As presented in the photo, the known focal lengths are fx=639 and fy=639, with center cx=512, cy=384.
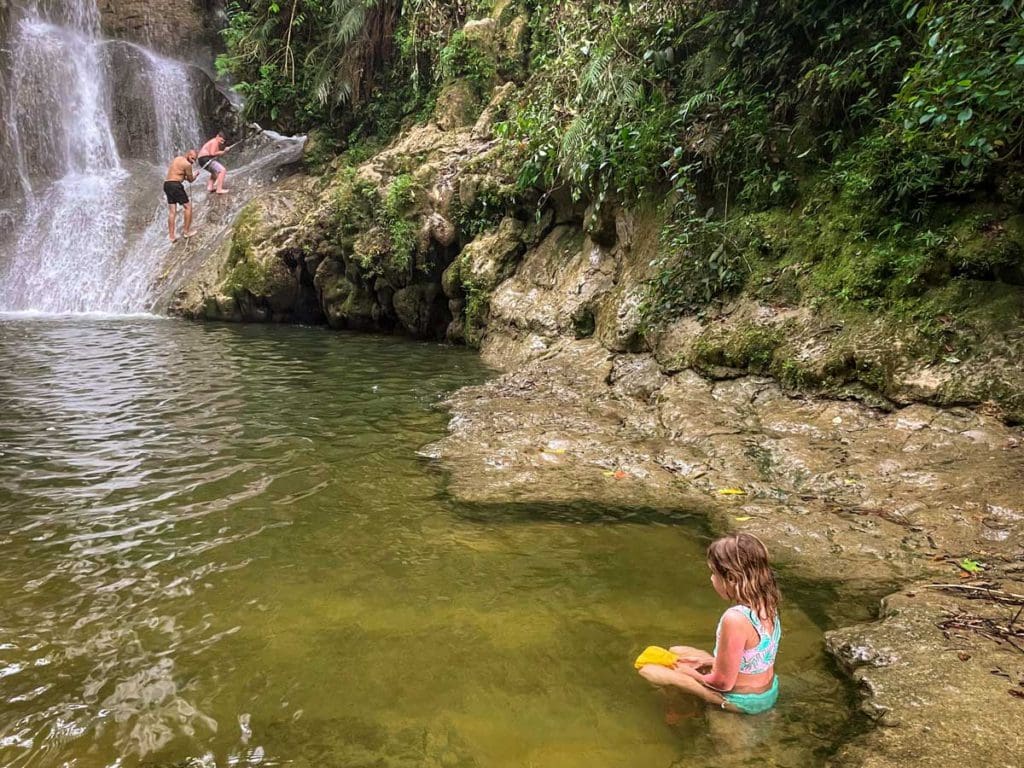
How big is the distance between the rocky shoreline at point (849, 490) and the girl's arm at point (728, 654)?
43 cm

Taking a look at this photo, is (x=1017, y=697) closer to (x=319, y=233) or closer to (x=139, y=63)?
(x=319, y=233)

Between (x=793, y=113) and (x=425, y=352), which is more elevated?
(x=793, y=113)

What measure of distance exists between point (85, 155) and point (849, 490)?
22.0 m

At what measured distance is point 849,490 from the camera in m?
4.18

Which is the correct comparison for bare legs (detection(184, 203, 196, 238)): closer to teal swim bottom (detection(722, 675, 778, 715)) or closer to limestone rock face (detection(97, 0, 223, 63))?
limestone rock face (detection(97, 0, 223, 63))

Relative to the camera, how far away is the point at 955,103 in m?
4.16

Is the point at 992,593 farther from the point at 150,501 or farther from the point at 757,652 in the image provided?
the point at 150,501

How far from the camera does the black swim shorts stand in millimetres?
14945

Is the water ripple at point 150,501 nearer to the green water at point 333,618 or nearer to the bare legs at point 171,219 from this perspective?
the green water at point 333,618

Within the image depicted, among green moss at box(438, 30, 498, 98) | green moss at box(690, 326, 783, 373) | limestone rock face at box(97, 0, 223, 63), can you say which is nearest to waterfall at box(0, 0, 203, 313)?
limestone rock face at box(97, 0, 223, 63)

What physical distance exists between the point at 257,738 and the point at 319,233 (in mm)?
12189

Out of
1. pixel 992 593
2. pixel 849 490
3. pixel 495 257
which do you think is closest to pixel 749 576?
pixel 992 593

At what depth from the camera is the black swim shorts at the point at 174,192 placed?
49.0ft

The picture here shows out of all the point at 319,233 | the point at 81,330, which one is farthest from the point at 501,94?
the point at 81,330
